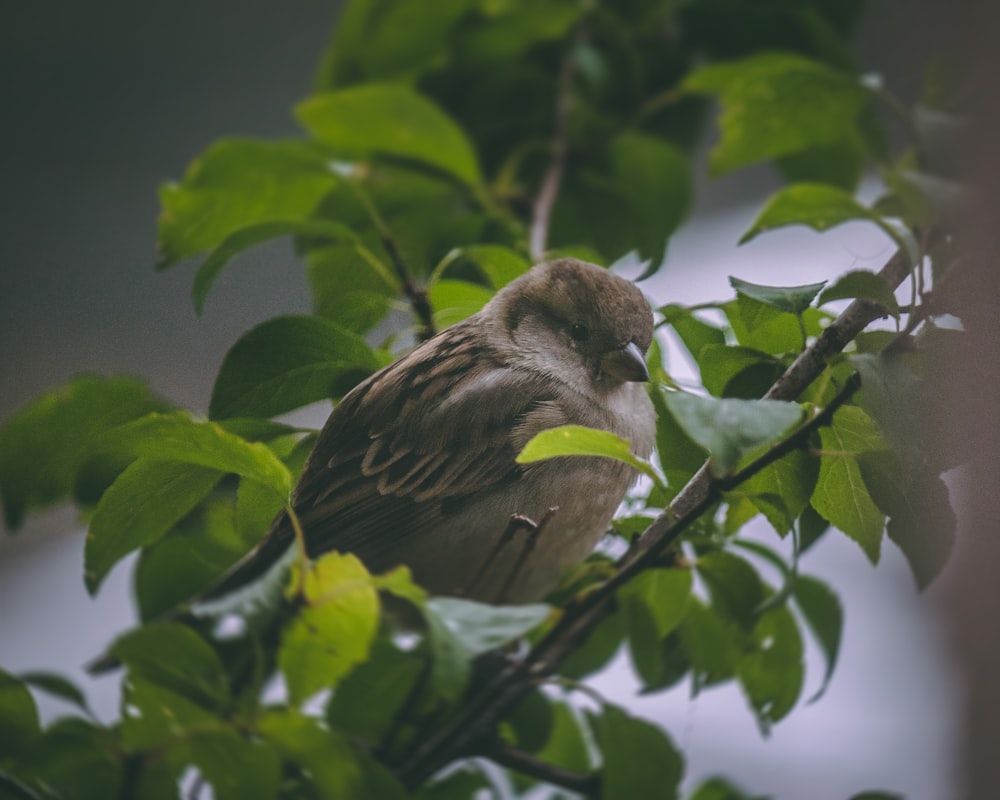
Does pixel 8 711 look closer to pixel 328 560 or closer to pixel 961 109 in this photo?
pixel 328 560

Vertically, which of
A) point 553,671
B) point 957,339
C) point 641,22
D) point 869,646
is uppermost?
point 641,22

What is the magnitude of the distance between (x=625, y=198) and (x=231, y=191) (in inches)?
23.0

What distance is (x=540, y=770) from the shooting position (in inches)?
29.6

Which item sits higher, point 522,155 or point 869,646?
point 522,155

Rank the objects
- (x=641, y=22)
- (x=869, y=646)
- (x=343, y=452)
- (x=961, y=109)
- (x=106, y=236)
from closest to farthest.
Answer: (x=343, y=452), (x=961, y=109), (x=106, y=236), (x=641, y=22), (x=869, y=646)

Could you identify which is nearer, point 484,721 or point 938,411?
point 938,411

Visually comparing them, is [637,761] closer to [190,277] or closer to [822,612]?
[822,612]

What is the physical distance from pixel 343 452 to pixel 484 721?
24cm

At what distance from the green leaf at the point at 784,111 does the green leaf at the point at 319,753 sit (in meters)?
0.77

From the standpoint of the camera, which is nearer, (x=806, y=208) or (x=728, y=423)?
(x=728, y=423)

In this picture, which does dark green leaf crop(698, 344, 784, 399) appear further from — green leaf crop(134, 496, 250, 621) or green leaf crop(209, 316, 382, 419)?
green leaf crop(134, 496, 250, 621)

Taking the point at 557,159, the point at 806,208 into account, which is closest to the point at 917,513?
the point at 806,208

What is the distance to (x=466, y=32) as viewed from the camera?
1423 millimetres

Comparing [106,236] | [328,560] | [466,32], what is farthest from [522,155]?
[328,560]
